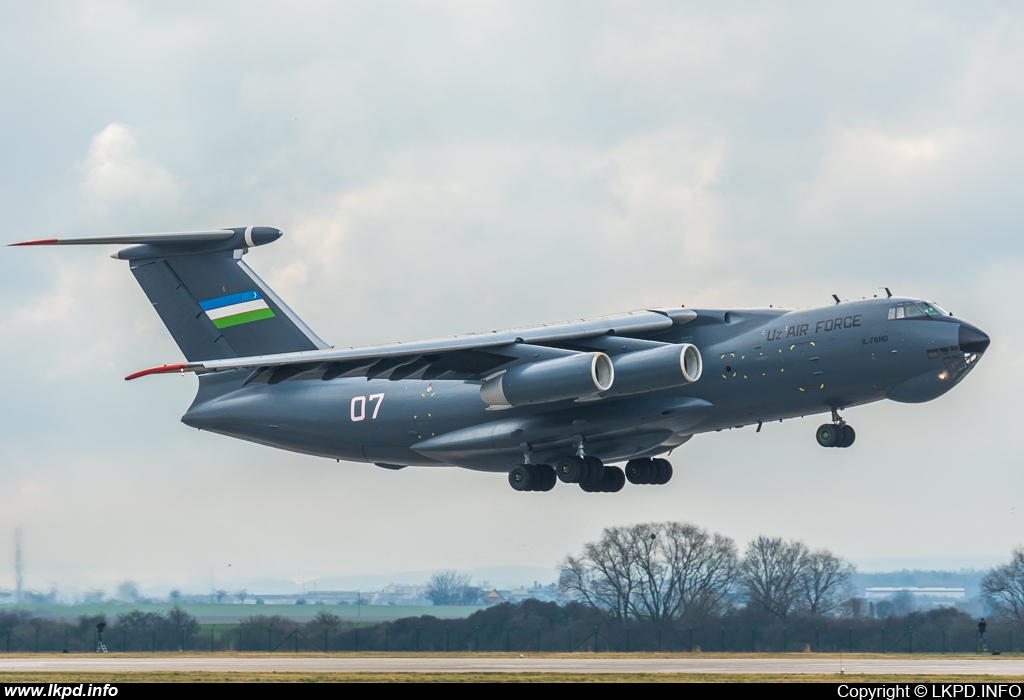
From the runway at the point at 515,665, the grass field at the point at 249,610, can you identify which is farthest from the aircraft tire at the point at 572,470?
the grass field at the point at 249,610

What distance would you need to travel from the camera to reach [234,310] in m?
25.3

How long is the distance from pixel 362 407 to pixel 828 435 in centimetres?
764

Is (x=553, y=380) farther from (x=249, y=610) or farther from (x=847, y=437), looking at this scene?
(x=249, y=610)

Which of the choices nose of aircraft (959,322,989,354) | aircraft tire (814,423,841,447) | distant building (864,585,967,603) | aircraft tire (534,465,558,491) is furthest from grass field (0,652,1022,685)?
distant building (864,585,967,603)

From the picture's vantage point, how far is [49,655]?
952 inches

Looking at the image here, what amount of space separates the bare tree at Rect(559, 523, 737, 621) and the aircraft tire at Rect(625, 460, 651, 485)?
2.35m

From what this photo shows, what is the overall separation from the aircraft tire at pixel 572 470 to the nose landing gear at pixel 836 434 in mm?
3722

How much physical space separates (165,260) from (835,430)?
12.1 meters

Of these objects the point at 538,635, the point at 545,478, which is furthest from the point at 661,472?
the point at 538,635

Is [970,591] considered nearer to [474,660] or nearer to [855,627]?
[855,627]

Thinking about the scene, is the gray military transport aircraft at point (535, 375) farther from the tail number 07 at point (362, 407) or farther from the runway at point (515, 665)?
the runway at point (515, 665)

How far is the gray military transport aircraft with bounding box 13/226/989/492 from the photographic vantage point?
785 inches

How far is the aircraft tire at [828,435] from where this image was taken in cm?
2058
